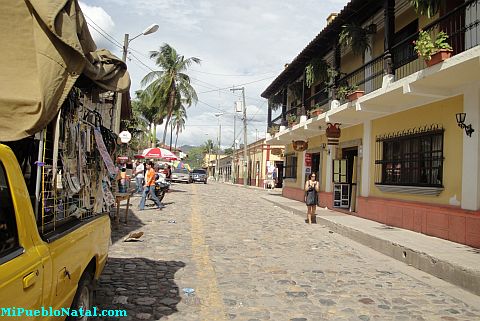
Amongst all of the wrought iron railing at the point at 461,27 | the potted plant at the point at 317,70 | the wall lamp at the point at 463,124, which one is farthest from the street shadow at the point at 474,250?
the potted plant at the point at 317,70

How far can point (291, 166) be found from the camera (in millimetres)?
24297

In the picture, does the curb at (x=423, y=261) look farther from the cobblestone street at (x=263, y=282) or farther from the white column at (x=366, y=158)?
the white column at (x=366, y=158)

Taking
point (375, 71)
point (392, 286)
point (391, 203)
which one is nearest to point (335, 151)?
point (375, 71)

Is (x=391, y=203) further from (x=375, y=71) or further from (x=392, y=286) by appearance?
(x=392, y=286)

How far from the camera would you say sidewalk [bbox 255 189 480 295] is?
6.37 metres

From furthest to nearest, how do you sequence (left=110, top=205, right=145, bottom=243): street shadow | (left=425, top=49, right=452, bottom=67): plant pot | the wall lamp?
(left=110, top=205, right=145, bottom=243): street shadow, the wall lamp, (left=425, top=49, right=452, bottom=67): plant pot

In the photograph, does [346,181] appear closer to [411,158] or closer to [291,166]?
[411,158]

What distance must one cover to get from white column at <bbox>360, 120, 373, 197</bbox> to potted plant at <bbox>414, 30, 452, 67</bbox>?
4.96m

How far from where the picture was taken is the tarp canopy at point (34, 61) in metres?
2.99

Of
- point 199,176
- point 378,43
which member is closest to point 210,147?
point 199,176

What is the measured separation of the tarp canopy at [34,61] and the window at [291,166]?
2053 cm

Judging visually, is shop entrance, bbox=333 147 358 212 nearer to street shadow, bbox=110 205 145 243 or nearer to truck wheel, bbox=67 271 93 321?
street shadow, bbox=110 205 145 243

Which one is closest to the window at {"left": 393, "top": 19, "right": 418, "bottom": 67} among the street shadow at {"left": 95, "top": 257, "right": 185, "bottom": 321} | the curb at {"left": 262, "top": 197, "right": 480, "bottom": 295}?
the curb at {"left": 262, "top": 197, "right": 480, "bottom": 295}

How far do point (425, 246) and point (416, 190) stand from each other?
101 inches
